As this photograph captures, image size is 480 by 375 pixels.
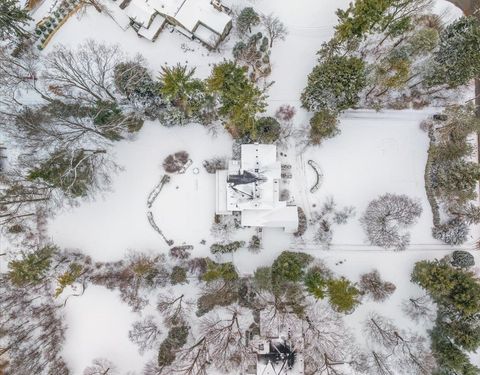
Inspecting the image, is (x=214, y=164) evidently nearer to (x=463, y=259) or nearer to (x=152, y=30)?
(x=152, y=30)

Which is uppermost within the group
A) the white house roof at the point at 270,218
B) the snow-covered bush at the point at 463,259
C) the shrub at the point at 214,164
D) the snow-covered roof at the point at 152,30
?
the snow-covered roof at the point at 152,30

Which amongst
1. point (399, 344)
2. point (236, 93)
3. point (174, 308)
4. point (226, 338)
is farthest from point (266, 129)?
point (399, 344)

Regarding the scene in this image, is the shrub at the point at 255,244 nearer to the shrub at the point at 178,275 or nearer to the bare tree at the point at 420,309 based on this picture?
the shrub at the point at 178,275

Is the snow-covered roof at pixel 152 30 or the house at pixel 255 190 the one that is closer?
the house at pixel 255 190

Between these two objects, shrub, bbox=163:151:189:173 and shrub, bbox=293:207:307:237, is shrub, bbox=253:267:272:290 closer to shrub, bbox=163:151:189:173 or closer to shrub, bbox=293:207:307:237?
shrub, bbox=293:207:307:237

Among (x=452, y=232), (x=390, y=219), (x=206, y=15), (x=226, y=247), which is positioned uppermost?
(x=206, y=15)

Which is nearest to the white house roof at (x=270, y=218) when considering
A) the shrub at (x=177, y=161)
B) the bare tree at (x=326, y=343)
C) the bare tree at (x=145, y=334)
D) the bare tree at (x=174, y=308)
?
the shrub at (x=177, y=161)

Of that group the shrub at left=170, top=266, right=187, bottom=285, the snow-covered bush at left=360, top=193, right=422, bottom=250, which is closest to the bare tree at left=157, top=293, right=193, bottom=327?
the shrub at left=170, top=266, right=187, bottom=285
